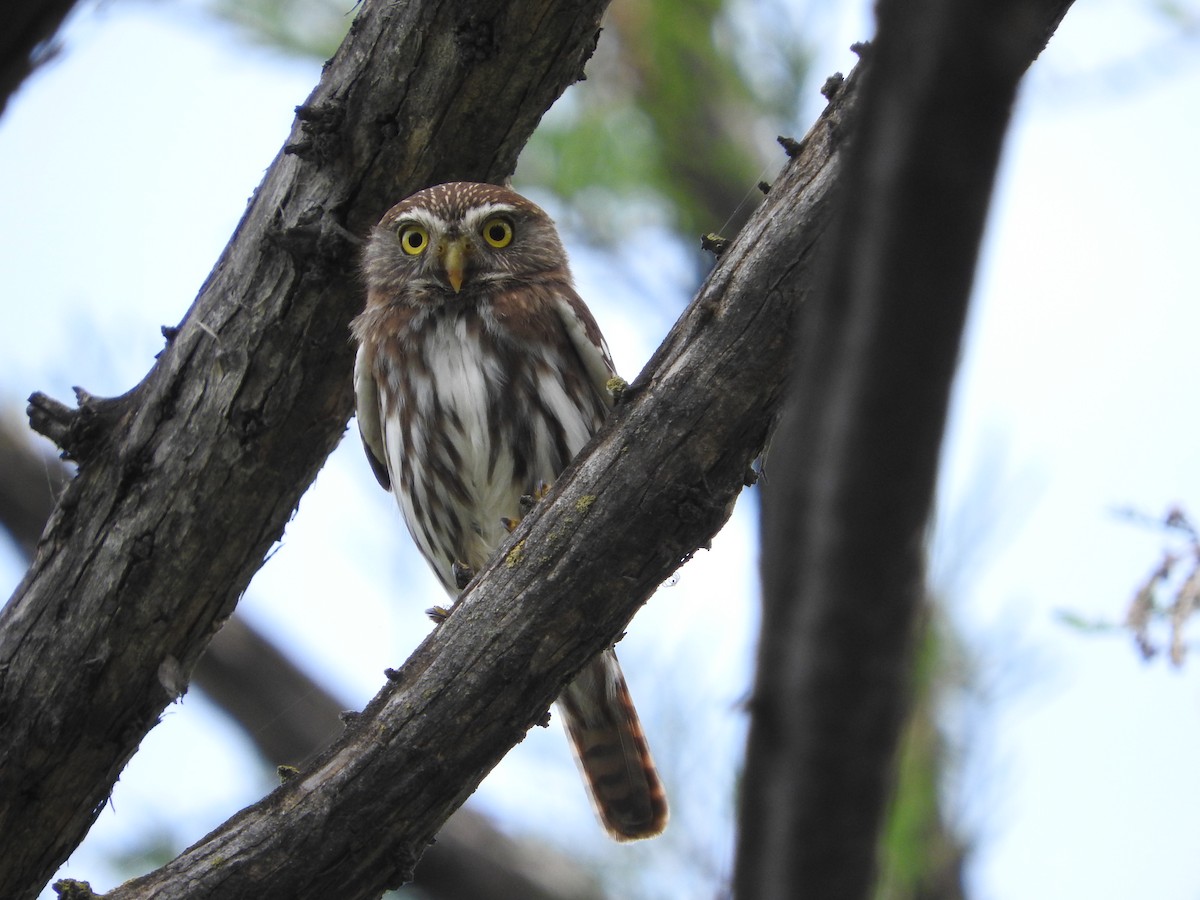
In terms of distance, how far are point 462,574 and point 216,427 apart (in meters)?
1.07

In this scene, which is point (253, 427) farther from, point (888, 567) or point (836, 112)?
point (888, 567)

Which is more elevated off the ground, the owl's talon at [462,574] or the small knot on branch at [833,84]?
the small knot on branch at [833,84]

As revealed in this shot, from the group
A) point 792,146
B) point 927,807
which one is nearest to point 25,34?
point 792,146

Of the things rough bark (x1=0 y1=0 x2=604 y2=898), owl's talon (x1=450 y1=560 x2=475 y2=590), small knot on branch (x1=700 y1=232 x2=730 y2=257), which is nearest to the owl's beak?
rough bark (x1=0 y1=0 x2=604 y2=898)

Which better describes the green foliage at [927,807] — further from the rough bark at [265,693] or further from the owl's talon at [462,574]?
the owl's talon at [462,574]

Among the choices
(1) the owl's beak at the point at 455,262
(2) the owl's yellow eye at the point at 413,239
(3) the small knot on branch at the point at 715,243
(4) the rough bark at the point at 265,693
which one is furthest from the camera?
(4) the rough bark at the point at 265,693

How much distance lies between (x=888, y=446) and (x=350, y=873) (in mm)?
2121

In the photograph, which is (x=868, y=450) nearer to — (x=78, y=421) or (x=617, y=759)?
(x=78, y=421)

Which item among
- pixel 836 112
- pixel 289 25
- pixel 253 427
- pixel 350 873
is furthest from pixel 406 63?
pixel 289 25

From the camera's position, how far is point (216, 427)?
10.8 ft

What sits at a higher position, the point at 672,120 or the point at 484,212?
the point at 672,120

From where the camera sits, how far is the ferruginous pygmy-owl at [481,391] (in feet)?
12.8

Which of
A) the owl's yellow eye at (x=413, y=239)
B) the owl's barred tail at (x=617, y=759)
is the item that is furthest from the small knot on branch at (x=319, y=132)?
the owl's barred tail at (x=617, y=759)

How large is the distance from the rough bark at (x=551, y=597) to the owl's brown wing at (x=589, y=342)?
1.26 meters
